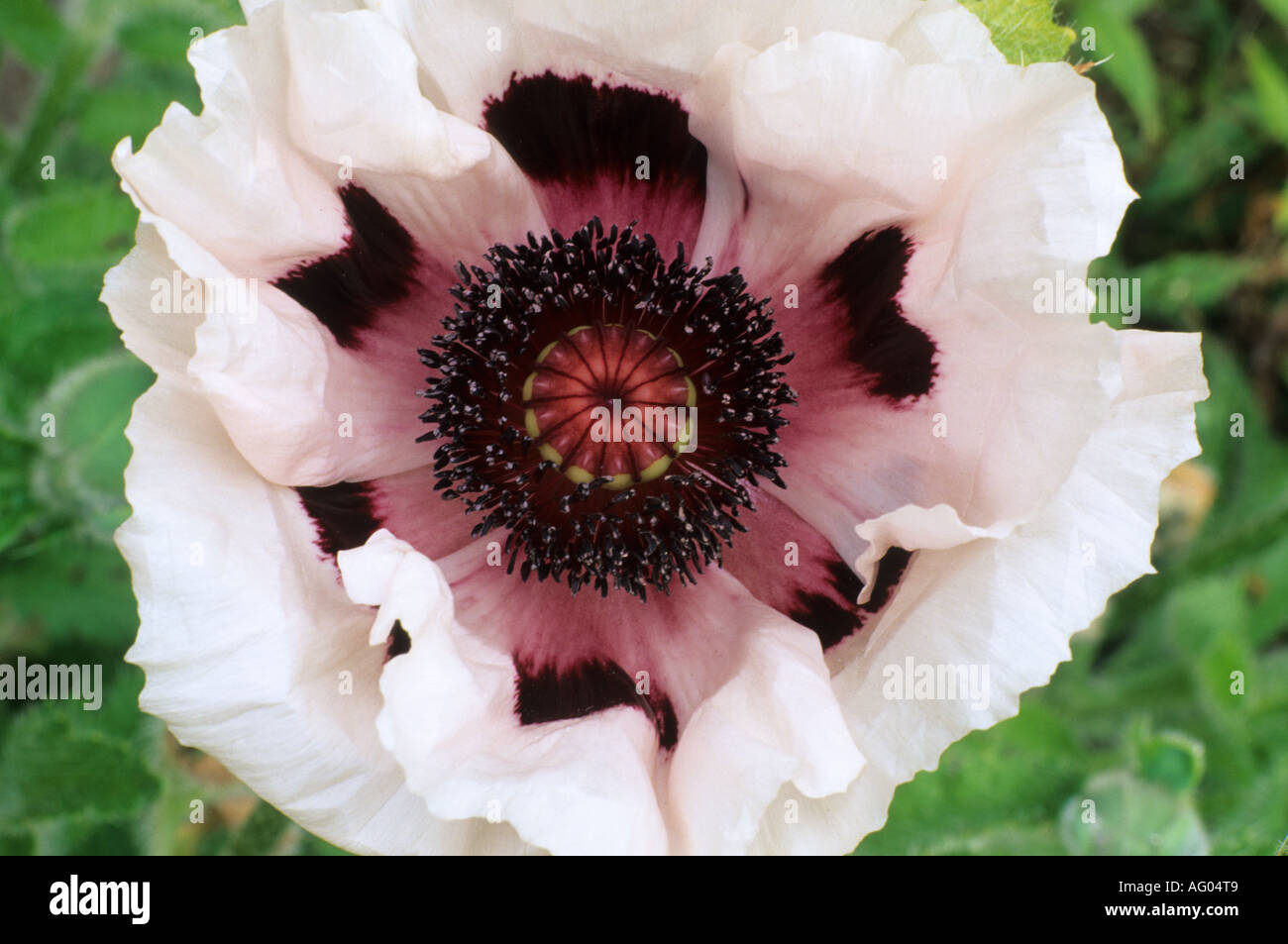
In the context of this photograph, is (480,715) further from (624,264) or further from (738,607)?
(624,264)

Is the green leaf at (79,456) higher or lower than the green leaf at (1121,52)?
lower

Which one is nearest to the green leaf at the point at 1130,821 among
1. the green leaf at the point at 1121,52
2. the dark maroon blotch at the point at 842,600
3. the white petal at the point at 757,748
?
the dark maroon blotch at the point at 842,600

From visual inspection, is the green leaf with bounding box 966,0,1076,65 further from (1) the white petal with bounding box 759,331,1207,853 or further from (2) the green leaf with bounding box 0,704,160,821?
(2) the green leaf with bounding box 0,704,160,821

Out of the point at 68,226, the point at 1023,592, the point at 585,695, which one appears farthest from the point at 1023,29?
the point at 68,226

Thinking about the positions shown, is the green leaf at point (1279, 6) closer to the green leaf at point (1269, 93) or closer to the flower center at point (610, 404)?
the green leaf at point (1269, 93)

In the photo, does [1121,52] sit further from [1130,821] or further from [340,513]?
[340,513]
